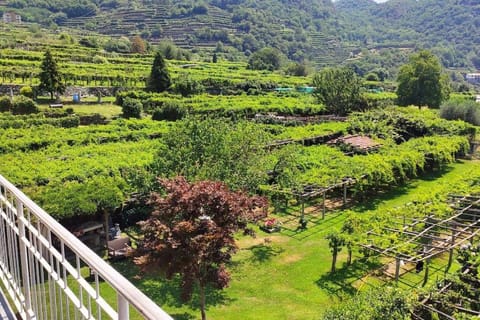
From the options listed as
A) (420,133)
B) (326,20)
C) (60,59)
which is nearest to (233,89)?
(60,59)

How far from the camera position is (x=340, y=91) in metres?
41.4

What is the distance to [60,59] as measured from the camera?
5106cm

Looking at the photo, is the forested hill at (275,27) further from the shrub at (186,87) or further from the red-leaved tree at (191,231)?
the red-leaved tree at (191,231)

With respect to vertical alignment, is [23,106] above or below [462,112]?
above

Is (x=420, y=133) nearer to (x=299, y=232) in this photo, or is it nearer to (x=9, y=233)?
(x=299, y=232)

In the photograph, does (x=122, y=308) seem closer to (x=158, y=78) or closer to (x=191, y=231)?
(x=191, y=231)

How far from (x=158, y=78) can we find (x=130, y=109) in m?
10.7

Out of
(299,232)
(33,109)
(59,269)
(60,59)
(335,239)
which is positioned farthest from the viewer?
(60,59)

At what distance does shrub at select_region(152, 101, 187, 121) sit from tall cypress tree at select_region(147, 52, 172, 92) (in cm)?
992

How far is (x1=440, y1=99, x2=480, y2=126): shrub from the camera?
37.4m

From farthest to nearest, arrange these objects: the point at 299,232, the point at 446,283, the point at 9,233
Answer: the point at 299,232 < the point at 446,283 < the point at 9,233

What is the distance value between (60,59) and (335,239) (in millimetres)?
47653

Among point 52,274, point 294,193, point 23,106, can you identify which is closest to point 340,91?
point 294,193

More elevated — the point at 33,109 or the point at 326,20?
the point at 326,20
